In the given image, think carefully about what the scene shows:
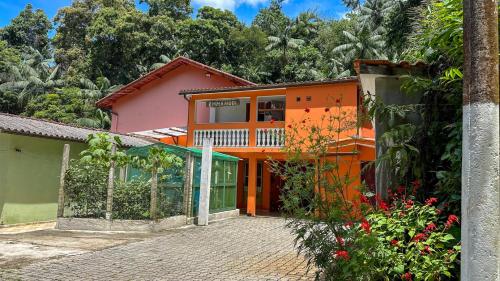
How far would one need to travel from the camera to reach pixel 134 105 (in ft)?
79.0

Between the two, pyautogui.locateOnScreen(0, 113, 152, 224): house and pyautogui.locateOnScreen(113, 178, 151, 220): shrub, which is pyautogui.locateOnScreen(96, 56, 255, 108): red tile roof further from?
pyautogui.locateOnScreen(113, 178, 151, 220): shrub

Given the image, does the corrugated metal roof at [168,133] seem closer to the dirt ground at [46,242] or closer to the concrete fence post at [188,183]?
the concrete fence post at [188,183]

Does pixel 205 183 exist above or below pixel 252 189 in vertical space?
above

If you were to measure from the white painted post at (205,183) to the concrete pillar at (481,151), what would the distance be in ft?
35.2

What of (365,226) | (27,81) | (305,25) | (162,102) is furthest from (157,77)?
(365,226)

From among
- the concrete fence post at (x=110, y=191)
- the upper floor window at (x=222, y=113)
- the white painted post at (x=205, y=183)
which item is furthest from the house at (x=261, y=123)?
the concrete fence post at (x=110, y=191)

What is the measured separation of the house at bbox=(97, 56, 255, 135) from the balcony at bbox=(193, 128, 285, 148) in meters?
3.98

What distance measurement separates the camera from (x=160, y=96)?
2336 centimetres

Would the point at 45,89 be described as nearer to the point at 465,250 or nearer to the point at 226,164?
the point at 226,164

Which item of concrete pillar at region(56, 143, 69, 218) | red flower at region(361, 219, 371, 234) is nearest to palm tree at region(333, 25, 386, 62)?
concrete pillar at region(56, 143, 69, 218)

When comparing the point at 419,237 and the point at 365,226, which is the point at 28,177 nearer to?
the point at 365,226

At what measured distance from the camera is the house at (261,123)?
15445 mm

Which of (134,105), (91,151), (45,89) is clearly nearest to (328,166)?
(91,151)

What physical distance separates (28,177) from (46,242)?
4298mm
